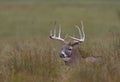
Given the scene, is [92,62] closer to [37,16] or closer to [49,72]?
[49,72]

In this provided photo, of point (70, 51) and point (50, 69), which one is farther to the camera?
point (70, 51)

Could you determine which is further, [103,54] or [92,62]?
[103,54]

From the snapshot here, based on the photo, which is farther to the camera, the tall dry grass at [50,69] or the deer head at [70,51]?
the deer head at [70,51]

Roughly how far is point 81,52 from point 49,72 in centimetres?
286

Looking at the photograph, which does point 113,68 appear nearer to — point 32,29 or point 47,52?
point 47,52

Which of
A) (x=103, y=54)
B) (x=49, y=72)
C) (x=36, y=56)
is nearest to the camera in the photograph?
(x=49, y=72)

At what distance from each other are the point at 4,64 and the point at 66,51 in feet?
6.40

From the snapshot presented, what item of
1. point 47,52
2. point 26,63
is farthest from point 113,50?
point 26,63

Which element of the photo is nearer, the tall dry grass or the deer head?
the tall dry grass

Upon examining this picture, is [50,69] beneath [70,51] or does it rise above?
beneath

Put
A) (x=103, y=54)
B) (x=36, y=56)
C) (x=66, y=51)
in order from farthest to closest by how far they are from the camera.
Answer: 1. (x=66, y=51)
2. (x=103, y=54)
3. (x=36, y=56)

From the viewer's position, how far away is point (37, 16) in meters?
42.5

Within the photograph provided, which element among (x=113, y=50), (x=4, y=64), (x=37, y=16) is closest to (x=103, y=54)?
(x=113, y=50)

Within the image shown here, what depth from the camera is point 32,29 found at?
3388 cm
